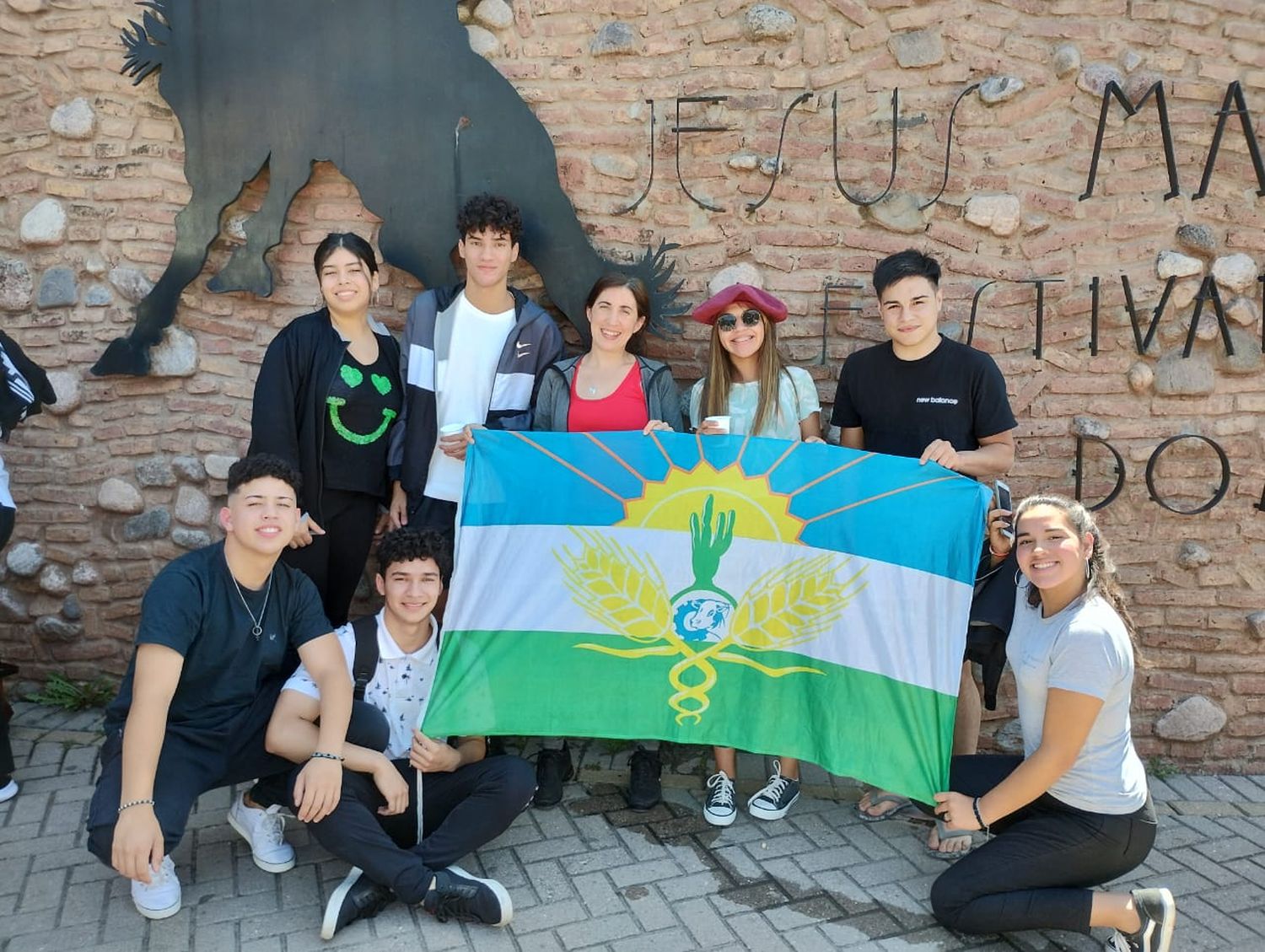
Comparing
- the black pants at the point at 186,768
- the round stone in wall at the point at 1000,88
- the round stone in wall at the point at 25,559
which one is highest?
the round stone in wall at the point at 1000,88

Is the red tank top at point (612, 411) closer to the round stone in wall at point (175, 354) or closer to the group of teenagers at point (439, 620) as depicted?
the group of teenagers at point (439, 620)

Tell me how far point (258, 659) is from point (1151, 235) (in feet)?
12.2

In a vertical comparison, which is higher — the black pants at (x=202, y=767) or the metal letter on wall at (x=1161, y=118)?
the metal letter on wall at (x=1161, y=118)

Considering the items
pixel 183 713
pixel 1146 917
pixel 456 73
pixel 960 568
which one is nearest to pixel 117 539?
pixel 183 713

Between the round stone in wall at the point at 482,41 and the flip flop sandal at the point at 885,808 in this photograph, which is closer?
the flip flop sandal at the point at 885,808

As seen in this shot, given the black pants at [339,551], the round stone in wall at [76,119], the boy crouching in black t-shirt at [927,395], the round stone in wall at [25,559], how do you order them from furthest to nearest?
the round stone in wall at [25,559], the round stone in wall at [76,119], the black pants at [339,551], the boy crouching in black t-shirt at [927,395]

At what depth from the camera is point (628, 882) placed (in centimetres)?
331

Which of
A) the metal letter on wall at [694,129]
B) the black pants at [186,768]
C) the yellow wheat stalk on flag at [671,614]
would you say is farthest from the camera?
the metal letter on wall at [694,129]

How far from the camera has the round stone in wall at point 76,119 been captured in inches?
174

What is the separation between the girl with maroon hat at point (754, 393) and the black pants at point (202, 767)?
4.51 ft

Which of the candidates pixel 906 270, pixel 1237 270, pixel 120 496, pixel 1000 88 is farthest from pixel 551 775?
pixel 1237 270

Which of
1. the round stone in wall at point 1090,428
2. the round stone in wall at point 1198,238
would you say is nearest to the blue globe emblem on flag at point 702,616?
the round stone in wall at point 1090,428

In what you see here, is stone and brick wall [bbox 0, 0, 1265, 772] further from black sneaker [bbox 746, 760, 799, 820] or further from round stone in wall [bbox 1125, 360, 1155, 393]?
black sneaker [bbox 746, 760, 799, 820]

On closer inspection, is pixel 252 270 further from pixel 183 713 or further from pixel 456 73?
pixel 183 713
